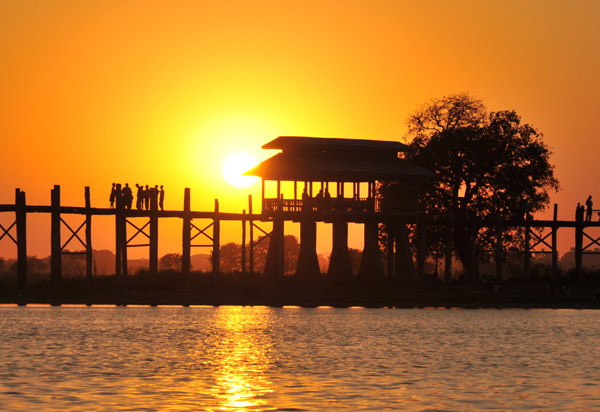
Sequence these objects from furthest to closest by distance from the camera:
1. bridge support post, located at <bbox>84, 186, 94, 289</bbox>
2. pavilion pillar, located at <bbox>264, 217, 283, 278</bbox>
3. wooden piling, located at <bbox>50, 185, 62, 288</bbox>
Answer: pavilion pillar, located at <bbox>264, 217, 283, 278</bbox>
bridge support post, located at <bbox>84, 186, 94, 289</bbox>
wooden piling, located at <bbox>50, 185, 62, 288</bbox>

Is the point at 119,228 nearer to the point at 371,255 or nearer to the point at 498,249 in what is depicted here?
the point at 371,255

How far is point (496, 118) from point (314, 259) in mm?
19258

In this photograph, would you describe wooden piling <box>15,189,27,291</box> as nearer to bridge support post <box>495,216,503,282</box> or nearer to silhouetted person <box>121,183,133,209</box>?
silhouetted person <box>121,183,133,209</box>

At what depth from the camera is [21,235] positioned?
195 feet

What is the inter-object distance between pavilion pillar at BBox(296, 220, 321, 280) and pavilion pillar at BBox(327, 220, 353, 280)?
939 mm

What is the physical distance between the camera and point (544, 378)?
29922 mm

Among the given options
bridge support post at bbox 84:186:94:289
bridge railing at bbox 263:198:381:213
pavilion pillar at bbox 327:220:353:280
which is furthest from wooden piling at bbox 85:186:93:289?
pavilion pillar at bbox 327:220:353:280

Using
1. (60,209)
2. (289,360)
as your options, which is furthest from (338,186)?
(289,360)

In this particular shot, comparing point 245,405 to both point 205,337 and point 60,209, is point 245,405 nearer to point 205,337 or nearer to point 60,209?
point 205,337

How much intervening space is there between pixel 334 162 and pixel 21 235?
16.7m

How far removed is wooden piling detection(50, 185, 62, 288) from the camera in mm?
58750

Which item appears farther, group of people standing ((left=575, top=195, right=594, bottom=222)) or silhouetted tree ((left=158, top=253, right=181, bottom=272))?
silhouetted tree ((left=158, top=253, right=181, bottom=272))

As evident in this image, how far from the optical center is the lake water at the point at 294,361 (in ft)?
82.0

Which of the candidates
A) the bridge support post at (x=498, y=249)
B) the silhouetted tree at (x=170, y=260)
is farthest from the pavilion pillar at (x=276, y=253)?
the silhouetted tree at (x=170, y=260)
